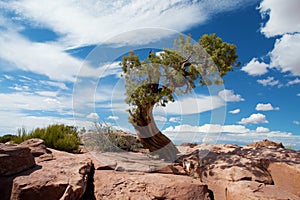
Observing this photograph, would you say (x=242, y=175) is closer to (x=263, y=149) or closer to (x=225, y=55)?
(x=263, y=149)

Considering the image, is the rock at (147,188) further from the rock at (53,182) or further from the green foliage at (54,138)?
the green foliage at (54,138)

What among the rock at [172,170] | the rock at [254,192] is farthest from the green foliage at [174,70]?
the rock at [254,192]

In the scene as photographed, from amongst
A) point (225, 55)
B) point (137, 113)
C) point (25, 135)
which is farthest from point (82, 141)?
point (225, 55)

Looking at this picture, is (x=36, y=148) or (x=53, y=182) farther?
(x=36, y=148)

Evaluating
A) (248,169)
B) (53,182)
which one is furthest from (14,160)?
(248,169)

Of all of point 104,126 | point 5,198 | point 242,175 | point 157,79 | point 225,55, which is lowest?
point 5,198

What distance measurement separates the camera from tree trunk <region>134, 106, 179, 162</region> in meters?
7.58

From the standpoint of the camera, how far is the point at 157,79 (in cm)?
717

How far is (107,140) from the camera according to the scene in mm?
8805

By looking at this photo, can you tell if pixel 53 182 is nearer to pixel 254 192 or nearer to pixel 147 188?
pixel 147 188

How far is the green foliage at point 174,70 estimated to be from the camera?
677 cm

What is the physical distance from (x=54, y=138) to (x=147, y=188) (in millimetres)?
4288

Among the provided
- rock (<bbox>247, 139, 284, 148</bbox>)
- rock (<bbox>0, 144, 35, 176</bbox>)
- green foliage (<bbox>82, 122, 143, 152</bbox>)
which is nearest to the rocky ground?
rock (<bbox>0, 144, 35, 176</bbox>)

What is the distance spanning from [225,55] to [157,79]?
185cm
